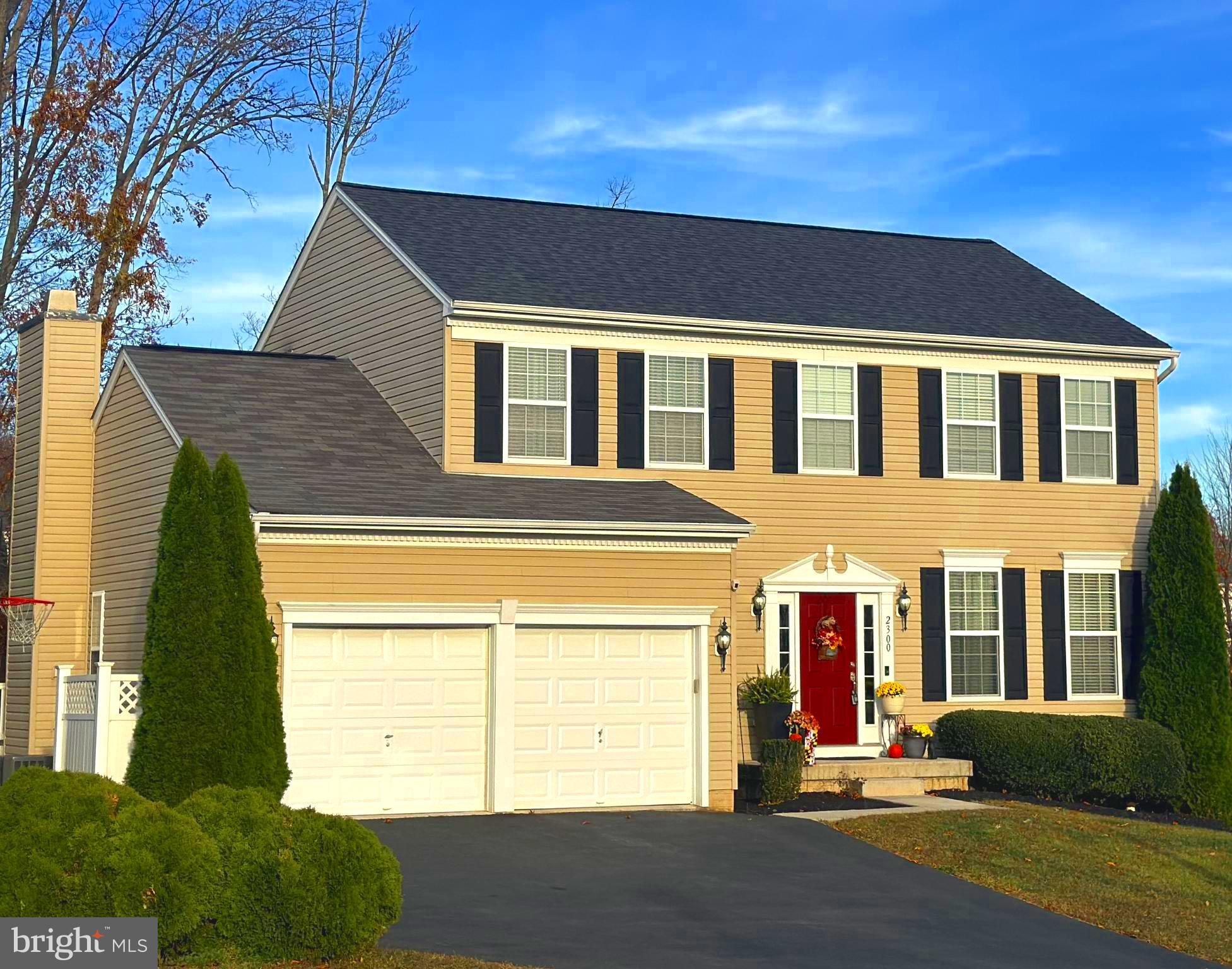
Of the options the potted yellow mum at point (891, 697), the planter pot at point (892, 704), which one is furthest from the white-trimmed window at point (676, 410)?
the planter pot at point (892, 704)

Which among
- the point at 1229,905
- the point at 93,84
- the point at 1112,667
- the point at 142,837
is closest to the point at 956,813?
the point at 1229,905

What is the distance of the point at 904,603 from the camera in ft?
79.3

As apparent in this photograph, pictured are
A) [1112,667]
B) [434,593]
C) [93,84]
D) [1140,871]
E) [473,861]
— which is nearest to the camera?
[473,861]

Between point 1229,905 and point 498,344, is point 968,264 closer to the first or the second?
point 498,344

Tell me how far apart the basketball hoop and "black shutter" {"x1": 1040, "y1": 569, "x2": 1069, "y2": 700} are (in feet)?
47.0

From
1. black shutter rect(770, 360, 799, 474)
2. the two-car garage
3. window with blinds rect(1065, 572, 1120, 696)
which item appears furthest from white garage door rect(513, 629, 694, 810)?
window with blinds rect(1065, 572, 1120, 696)

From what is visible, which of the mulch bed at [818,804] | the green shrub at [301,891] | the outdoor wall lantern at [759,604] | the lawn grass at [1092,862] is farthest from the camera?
the outdoor wall lantern at [759,604]

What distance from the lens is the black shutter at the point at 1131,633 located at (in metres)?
25.7

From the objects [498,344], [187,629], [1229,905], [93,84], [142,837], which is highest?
[93,84]

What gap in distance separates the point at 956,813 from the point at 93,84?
71.0 feet

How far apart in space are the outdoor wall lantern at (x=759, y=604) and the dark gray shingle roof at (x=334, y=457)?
169cm

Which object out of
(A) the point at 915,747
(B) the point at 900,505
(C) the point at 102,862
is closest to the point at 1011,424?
(B) the point at 900,505

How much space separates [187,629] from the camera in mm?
17078

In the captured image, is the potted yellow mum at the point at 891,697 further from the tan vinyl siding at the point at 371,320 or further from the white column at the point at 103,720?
the white column at the point at 103,720
